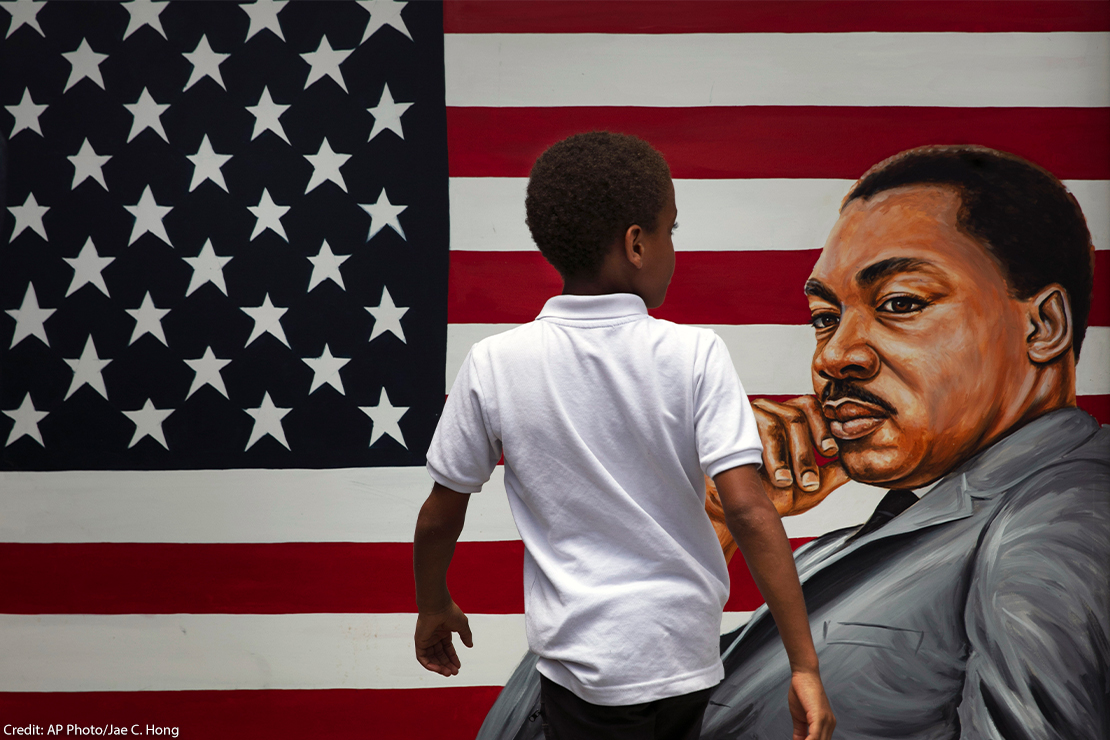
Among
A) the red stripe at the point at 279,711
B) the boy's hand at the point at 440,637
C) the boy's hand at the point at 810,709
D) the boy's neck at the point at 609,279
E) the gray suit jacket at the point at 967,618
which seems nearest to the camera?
the boy's hand at the point at 810,709

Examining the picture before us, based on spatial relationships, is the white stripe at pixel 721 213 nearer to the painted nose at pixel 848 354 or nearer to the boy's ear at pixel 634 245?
the painted nose at pixel 848 354

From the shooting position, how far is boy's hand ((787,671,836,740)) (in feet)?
2.89

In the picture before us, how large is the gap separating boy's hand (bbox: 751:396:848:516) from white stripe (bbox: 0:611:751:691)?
0.32 meters

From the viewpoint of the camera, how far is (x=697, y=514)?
98 cm

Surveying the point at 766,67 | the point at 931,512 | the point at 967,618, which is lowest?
the point at 967,618

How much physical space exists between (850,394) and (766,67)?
80 cm

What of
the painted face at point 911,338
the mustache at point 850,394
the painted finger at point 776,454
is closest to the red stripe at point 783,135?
the painted face at point 911,338

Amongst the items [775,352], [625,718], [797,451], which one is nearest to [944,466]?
[797,451]

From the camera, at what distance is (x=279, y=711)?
1.74 meters

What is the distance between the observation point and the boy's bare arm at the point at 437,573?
107cm

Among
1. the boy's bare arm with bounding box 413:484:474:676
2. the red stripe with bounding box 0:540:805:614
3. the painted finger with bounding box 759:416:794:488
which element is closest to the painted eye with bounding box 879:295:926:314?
the painted finger with bounding box 759:416:794:488

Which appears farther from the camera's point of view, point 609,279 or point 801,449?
point 801,449

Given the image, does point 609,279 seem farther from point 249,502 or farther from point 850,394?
point 249,502

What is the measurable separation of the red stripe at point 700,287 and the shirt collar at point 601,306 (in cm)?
75
